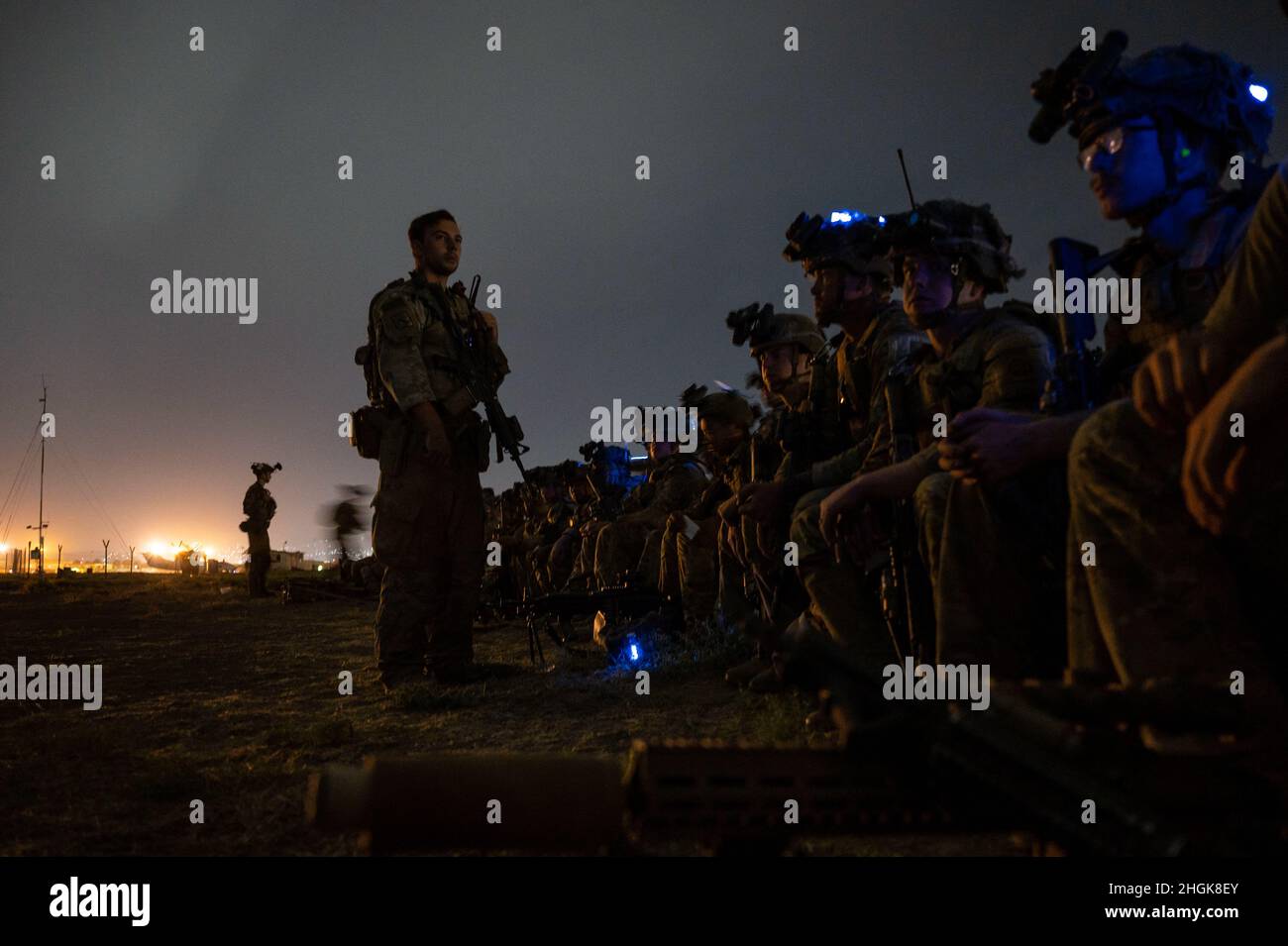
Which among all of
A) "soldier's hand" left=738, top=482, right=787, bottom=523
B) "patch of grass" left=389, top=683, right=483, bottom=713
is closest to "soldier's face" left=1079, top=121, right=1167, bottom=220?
"soldier's hand" left=738, top=482, right=787, bottom=523

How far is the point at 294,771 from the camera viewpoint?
3291 mm

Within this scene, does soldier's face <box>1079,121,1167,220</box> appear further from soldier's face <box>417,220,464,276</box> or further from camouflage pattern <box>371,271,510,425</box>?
soldier's face <box>417,220,464,276</box>

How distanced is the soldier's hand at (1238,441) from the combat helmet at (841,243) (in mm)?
3678

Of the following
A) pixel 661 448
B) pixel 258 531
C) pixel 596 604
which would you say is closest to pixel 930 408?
pixel 596 604

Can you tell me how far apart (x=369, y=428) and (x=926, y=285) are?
15.3 feet

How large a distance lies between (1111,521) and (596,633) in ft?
23.0

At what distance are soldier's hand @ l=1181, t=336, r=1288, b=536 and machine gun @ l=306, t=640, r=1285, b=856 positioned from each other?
399 mm

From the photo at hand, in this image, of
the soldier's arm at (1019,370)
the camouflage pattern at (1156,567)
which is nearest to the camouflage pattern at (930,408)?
the soldier's arm at (1019,370)

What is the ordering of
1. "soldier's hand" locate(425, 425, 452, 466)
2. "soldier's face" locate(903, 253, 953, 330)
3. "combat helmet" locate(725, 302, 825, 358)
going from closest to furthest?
"soldier's face" locate(903, 253, 953, 330), "soldier's hand" locate(425, 425, 452, 466), "combat helmet" locate(725, 302, 825, 358)

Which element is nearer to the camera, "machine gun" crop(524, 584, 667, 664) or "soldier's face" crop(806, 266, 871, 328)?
"soldier's face" crop(806, 266, 871, 328)

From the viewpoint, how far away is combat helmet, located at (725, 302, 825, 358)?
6746 mm

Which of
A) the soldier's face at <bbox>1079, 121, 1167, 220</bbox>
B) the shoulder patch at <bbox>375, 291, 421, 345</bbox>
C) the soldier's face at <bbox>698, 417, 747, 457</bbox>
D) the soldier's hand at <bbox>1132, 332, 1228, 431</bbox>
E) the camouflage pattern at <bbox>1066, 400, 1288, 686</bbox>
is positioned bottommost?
the camouflage pattern at <bbox>1066, 400, 1288, 686</bbox>

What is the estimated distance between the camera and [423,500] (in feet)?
19.5
